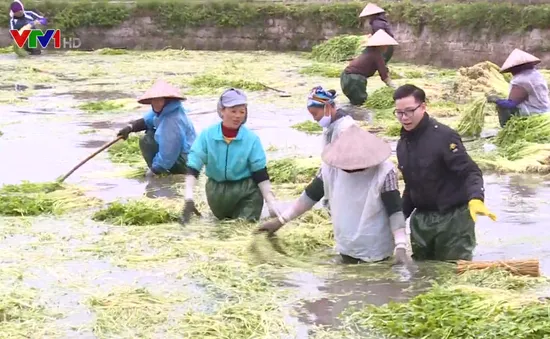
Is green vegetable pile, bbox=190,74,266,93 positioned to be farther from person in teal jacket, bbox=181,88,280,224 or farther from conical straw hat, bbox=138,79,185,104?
person in teal jacket, bbox=181,88,280,224

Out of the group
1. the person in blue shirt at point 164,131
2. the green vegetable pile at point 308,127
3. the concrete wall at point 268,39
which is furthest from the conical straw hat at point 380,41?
the concrete wall at point 268,39

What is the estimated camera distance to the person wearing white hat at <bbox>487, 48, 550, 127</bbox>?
10742 mm

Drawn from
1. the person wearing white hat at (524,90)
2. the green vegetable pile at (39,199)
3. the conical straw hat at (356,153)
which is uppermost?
the conical straw hat at (356,153)

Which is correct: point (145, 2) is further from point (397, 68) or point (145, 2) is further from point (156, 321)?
point (156, 321)

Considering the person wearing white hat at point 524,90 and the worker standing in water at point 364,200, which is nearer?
the worker standing in water at point 364,200

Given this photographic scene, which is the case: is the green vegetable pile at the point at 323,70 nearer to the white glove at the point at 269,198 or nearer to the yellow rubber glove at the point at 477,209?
the white glove at the point at 269,198

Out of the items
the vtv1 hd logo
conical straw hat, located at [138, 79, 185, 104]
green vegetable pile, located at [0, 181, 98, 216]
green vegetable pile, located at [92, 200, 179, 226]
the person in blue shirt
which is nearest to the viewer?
green vegetable pile, located at [92, 200, 179, 226]

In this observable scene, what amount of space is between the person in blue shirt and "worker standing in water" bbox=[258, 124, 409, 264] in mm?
3229

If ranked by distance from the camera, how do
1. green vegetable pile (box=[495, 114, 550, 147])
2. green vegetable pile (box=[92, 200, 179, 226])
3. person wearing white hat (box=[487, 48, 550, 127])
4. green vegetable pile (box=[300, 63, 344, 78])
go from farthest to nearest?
green vegetable pile (box=[300, 63, 344, 78]) → person wearing white hat (box=[487, 48, 550, 127]) → green vegetable pile (box=[495, 114, 550, 147]) → green vegetable pile (box=[92, 200, 179, 226])

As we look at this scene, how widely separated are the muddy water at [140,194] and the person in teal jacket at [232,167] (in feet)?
3.23

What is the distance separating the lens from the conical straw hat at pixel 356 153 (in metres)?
6.09

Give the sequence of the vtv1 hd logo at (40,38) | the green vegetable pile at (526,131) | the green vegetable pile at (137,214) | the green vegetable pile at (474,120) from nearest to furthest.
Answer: the green vegetable pile at (137,214) < the green vegetable pile at (526,131) < the green vegetable pile at (474,120) < the vtv1 hd logo at (40,38)

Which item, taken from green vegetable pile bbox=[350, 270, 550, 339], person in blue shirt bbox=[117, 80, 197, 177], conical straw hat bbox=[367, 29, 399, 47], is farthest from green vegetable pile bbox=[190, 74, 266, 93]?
green vegetable pile bbox=[350, 270, 550, 339]

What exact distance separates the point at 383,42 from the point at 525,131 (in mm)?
3951
